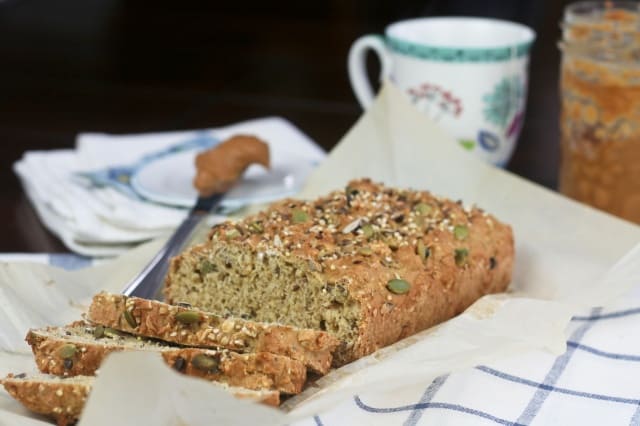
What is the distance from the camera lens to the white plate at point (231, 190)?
2807mm

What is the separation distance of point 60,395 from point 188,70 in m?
2.76

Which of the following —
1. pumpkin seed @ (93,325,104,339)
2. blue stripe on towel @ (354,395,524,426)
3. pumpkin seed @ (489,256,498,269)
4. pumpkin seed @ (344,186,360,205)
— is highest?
pumpkin seed @ (344,186,360,205)

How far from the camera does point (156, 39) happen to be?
15.8 ft

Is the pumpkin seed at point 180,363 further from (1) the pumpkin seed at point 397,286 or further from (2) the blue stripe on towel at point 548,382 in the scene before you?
(2) the blue stripe on towel at point 548,382

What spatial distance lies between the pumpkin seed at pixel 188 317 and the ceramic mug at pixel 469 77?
138 cm

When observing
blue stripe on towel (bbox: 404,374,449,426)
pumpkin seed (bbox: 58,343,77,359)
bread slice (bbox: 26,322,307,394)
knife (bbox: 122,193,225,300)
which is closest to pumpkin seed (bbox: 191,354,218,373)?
bread slice (bbox: 26,322,307,394)

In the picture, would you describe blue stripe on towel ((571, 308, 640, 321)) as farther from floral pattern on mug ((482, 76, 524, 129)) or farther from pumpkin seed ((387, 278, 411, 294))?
floral pattern on mug ((482, 76, 524, 129))

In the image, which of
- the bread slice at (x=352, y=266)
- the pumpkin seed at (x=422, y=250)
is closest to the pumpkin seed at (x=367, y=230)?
the bread slice at (x=352, y=266)

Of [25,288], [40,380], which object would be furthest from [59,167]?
[40,380]

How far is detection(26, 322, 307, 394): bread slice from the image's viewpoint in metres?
1.69

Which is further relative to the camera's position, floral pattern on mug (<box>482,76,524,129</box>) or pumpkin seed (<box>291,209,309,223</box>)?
floral pattern on mug (<box>482,76,524,129</box>)

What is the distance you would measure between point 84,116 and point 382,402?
7.55 ft

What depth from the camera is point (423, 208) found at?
2.27m

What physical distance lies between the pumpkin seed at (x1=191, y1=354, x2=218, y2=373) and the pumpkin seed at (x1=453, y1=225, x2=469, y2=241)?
75cm
